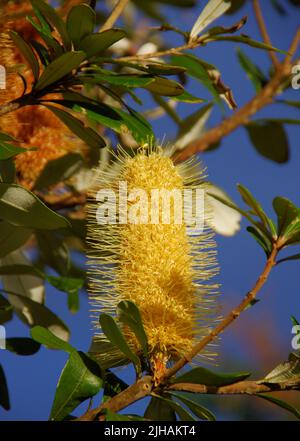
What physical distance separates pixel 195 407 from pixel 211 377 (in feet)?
0.36

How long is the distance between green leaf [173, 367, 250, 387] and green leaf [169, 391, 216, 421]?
0.07 meters

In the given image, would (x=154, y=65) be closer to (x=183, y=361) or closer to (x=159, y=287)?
(x=159, y=287)

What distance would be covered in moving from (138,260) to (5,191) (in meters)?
0.25

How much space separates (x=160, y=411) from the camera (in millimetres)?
1271

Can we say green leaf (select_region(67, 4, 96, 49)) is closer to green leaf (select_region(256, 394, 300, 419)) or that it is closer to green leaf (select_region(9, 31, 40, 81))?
green leaf (select_region(9, 31, 40, 81))

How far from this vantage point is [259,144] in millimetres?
2117

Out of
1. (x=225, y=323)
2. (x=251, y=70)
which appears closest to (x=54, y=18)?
(x=225, y=323)

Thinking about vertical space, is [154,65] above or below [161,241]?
above

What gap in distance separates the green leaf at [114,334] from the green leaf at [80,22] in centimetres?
47

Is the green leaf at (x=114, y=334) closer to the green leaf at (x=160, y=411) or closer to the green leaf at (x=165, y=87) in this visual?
the green leaf at (x=160, y=411)

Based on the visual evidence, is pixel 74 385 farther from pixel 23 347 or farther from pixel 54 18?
pixel 54 18

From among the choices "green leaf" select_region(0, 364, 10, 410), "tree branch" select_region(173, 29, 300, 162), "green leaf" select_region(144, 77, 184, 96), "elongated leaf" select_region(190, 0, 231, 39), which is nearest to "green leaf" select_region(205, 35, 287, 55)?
"elongated leaf" select_region(190, 0, 231, 39)

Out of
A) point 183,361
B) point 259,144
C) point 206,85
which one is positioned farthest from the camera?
point 259,144
